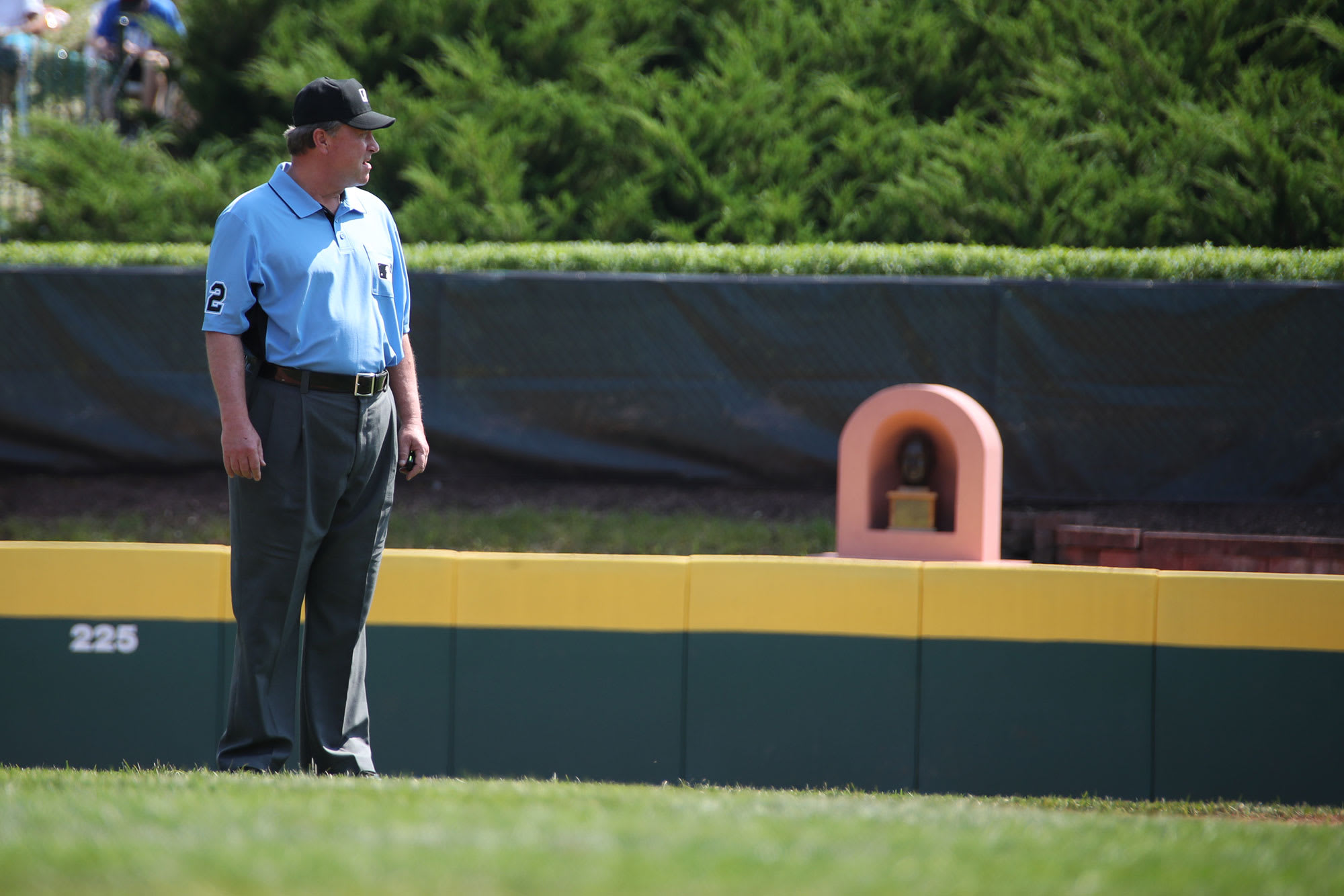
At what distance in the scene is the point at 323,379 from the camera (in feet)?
12.2

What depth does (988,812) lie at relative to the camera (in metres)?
3.23

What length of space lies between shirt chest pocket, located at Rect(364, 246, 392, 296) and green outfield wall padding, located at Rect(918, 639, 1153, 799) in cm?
252

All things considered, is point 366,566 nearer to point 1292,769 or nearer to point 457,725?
point 457,725

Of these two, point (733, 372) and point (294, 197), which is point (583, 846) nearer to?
point (294, 197)

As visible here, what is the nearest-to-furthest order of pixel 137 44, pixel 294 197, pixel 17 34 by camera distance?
pixel 294 197, pixel 17 34, pixel 137 44

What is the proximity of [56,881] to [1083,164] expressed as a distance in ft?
27.6

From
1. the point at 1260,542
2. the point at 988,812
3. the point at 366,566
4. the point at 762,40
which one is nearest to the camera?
the point at 988,812

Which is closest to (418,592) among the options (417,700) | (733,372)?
(417,700)

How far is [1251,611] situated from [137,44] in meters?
9.87

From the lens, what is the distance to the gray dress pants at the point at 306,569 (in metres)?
3.69

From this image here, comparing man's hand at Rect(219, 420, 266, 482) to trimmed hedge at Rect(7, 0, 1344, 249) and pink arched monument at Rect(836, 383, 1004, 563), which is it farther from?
trimmed hedge at Rect(7, 0, 1344, 249)

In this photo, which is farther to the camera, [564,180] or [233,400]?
[564,180]

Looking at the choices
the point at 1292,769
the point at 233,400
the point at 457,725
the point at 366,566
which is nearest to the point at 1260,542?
the point at 1292,769

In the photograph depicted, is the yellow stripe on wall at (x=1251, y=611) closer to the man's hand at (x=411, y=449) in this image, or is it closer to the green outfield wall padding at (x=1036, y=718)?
the green outfield wall padding at (x=1036, y=718)
